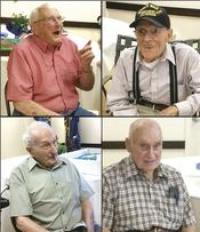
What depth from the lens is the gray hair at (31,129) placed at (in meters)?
1.68

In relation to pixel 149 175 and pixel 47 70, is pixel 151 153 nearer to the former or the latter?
pixel 149 175

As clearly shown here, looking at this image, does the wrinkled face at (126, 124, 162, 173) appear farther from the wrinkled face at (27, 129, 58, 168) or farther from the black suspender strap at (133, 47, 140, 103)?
the wrinkled face at (27, 129, 58, 168)

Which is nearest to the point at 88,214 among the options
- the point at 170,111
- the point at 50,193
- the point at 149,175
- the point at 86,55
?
the point at 50,193

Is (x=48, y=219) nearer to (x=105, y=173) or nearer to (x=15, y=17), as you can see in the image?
(x=105, y=173)

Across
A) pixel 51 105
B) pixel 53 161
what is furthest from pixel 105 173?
pixel 51 105

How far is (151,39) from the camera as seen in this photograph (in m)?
1.66

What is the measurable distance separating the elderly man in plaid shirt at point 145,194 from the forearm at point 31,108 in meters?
0.34

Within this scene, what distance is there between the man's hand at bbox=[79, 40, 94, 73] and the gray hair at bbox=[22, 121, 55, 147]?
255 millimetres

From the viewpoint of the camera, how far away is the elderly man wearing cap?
1.66 metres

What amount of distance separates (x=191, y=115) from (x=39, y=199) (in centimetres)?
66

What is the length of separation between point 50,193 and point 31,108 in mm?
332

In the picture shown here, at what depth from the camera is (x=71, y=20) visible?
1643 millimetres

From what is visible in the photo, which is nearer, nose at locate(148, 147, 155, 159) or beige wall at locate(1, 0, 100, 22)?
beige wall at locate(1, 0, 100, 22)

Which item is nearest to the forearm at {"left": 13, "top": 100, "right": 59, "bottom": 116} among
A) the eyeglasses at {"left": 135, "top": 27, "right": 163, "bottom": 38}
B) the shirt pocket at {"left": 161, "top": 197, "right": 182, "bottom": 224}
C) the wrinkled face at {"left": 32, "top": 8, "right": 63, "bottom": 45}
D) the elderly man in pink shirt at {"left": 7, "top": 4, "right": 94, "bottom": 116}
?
the elderly man in pink shirt at {"left": 7, "top": 4, "right": 94, "bottom": 116}
